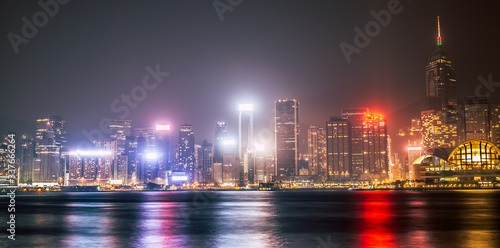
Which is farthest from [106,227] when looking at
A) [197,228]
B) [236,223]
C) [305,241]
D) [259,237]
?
[305,241]

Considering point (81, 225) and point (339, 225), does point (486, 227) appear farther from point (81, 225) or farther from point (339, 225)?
point (81, 225)

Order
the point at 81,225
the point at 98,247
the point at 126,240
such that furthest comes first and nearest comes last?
the point at 81,225 → the point at 126,240 → the point at 98,247

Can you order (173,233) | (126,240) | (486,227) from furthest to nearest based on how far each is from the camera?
(486,227) → (173,233) → (126,240)

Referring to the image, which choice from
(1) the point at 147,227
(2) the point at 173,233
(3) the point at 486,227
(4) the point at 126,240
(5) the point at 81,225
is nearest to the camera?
(4) the point at 126,240

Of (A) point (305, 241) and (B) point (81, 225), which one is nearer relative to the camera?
(A) point (305, 241)

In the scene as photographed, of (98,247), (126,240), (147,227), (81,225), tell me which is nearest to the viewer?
(98,247)

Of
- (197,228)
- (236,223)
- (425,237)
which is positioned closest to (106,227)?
(197,228)

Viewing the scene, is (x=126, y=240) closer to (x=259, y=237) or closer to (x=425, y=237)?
(x=259, y=237)

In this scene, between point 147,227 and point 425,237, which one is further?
point 147,227
